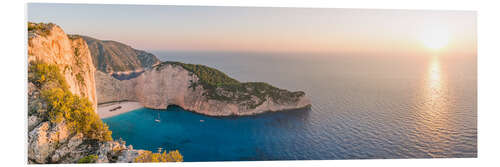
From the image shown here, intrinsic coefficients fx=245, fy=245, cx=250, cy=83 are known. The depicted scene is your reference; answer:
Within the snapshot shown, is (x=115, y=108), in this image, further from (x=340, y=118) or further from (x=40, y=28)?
(x=340, y=118)

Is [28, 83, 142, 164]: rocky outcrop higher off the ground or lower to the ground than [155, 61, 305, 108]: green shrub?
lower

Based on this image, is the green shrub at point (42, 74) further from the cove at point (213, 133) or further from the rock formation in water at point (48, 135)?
the cove at point (213, 133)

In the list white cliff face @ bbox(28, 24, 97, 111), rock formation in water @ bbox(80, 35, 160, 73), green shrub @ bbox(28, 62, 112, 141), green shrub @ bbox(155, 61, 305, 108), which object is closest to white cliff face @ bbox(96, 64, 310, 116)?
green shrub @ bbox(155, 61, 305, 108)

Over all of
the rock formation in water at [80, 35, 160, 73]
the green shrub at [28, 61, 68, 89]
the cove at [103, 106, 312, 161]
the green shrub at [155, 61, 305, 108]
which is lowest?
the cove at [103, 106, 312, 161]

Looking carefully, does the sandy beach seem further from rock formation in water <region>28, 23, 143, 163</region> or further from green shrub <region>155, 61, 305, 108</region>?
rock formation in water <region>28, 23, 143, 163</region>

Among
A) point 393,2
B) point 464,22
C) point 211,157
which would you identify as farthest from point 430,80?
point 211,157

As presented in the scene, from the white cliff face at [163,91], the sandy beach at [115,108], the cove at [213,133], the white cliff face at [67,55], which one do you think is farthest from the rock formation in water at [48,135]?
the white cliff face at [163,91]

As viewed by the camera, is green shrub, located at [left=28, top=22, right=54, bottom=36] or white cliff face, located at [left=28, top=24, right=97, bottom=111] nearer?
white cliff face, located at [left=28, top=24, right=97, bottom=111]
